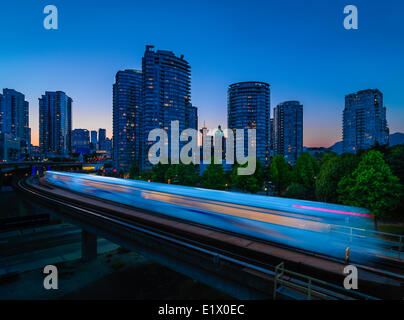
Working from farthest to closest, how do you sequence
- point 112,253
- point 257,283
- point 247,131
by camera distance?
point 247,131, point 112,253, point 257,283

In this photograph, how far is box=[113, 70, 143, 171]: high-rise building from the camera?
159 m

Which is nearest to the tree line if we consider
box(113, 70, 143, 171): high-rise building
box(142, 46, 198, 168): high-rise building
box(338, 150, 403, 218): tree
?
box(338, 150, 403, 218): tree

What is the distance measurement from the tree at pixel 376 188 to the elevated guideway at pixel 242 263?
54.9 feet

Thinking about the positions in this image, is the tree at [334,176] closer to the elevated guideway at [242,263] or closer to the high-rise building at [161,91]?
the elevated guideway at [242,263]

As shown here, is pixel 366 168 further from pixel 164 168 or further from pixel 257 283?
pixel 164 168

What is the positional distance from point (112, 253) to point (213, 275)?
78.8 ft

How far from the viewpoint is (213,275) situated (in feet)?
29.2

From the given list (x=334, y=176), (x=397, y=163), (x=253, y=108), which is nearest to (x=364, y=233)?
(x=397, y=163)

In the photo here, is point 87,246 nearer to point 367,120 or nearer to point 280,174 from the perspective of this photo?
point 280,174

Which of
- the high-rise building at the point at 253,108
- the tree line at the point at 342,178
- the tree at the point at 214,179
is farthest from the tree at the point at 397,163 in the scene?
the high-rise building at the point at 253,108

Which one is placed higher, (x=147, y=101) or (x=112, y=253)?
(x=147, y=101)

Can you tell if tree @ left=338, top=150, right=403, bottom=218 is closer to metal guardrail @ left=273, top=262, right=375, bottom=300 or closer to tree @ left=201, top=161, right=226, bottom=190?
metal guardrail @ left=273, top=262, right=375, bottom=300

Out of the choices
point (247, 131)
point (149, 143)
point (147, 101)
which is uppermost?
point (147, 101)
